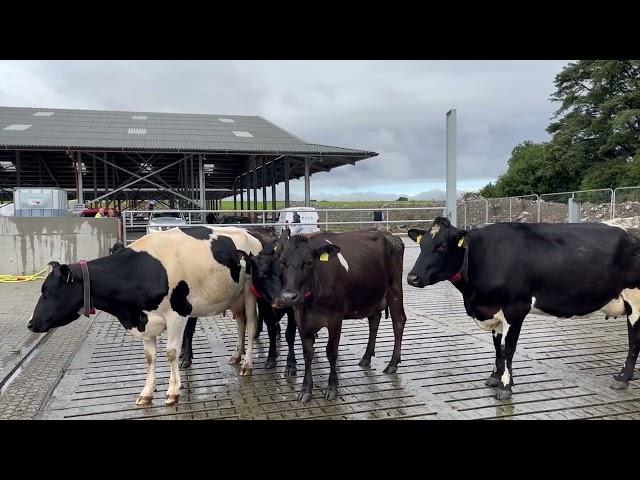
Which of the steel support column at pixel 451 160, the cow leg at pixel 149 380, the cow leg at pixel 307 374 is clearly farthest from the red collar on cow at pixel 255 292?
the steel support column at pixel 451 160

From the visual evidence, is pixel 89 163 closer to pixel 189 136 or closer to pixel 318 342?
pixel 189 136

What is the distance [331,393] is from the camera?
4633 mm

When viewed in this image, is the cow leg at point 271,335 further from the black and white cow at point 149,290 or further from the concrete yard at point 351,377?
the black and white cow at point 149,290

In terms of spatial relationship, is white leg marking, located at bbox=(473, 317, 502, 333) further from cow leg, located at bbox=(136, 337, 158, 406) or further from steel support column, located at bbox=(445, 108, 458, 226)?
steel support column, located at bbox=(445, 108, 458, 226)

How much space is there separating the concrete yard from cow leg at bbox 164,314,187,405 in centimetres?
11

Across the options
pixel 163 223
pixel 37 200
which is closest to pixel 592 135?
pixel 163 223

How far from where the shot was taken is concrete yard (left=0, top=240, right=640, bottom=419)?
434cm

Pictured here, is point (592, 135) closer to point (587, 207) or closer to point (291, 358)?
Answer: point (587, 207)

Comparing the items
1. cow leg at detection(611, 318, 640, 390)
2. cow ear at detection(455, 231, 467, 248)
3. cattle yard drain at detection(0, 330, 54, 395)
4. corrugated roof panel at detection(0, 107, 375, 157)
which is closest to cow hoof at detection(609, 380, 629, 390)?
cow leg at detection(611, 318, 640, 390)

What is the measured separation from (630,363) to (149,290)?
4.40 m

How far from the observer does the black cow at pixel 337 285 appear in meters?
4.59

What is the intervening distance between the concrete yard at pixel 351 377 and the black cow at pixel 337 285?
1.24 ft

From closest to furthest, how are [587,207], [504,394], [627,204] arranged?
[504,394] → [627,204] → [587,207]
